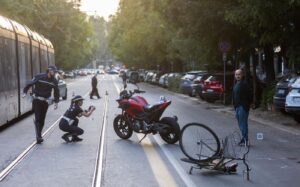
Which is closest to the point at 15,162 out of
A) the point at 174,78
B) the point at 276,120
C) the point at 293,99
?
the point at 293,99

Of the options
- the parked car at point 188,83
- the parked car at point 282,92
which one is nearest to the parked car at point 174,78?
the parked car at point 188,83

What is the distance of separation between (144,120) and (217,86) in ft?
54.0

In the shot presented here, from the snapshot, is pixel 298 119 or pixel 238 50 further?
pixel 238 50

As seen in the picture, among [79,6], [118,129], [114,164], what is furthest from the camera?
[79,6]

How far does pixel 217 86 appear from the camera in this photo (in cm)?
3070

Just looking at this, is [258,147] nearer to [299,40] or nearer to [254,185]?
[254,185]

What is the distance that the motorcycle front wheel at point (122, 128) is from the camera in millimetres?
15227

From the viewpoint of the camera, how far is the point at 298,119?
63.7 ft

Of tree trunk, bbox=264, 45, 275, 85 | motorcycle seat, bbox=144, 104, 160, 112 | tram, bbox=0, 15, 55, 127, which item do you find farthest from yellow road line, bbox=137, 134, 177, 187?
tree trunk, bbox=264, 45, 275, 85

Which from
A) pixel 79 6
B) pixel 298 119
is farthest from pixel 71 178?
pixel 79 6

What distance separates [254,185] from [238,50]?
21.4 m

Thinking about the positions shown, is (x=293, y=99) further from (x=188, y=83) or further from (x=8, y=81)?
(x=188, y=83)

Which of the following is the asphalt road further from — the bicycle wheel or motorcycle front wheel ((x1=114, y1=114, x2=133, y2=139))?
the bicycle wheel

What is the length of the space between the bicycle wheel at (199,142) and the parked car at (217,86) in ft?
65.3
